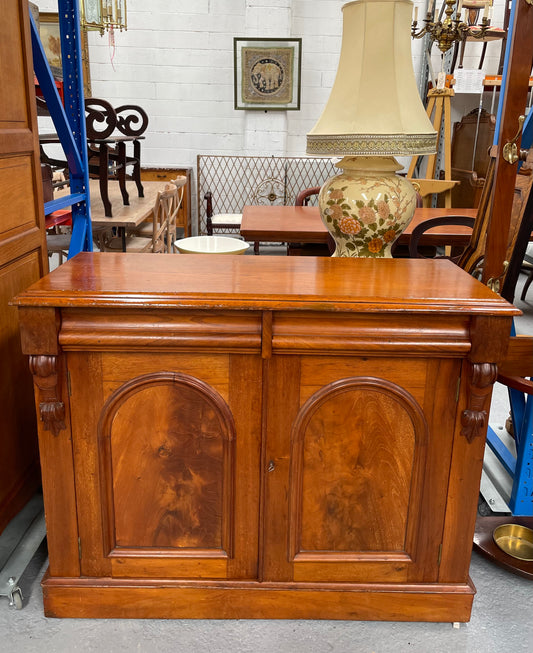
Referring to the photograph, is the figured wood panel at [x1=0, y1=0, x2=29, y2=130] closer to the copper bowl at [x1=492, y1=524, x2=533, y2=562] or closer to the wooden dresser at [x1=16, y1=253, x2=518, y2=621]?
the wooden dresser at [x1=16, y1=253, x2=518, y2=621]

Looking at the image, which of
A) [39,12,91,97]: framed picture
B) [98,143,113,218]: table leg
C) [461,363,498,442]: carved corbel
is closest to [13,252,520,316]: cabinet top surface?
[461,363,498,442]: carved corbel

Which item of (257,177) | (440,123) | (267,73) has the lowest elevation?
(257,177)

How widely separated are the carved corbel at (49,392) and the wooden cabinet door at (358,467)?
20.7 inches

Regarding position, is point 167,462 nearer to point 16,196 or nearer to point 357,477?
point 357,477

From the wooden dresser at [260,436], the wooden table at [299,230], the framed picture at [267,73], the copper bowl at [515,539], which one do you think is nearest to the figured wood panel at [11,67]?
the wooden dresser at [260,436]

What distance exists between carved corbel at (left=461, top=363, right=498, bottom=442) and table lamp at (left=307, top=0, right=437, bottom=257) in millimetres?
654

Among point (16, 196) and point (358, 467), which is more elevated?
point (16, 196)

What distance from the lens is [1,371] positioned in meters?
1.77

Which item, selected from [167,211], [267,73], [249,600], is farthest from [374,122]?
[267,73]

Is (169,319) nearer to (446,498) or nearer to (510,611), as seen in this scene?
(446,498)

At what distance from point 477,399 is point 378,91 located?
38.5 inches

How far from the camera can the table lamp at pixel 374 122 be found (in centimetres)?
175

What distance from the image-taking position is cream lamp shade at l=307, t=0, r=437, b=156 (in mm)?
1742

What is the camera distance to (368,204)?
6.05 feet
